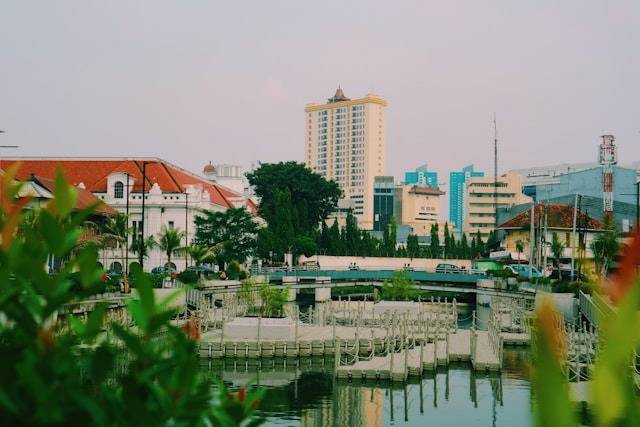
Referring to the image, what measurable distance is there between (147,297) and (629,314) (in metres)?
1.67

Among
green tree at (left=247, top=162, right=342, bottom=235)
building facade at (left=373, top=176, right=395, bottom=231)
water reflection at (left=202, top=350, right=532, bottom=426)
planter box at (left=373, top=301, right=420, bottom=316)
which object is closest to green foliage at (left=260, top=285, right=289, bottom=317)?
water reflection at (left=202, top=350, right=532, bottom=426)

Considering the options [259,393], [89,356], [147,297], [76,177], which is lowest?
[259,393]

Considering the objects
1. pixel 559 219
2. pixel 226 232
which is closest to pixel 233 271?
pixel 226 232

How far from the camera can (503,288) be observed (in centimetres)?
→ 6925

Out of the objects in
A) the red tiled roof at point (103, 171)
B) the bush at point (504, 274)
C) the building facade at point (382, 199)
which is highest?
the building facade at point (382, 199)

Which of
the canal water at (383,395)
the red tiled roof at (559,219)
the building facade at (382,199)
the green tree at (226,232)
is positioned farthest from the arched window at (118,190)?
the building facade at (382,199)

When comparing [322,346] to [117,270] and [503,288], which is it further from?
[117,270]

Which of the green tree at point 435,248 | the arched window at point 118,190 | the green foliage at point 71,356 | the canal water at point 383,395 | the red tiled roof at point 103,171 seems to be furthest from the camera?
the green tree at point 435,248

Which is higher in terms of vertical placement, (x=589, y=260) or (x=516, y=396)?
(x=589, y=260)

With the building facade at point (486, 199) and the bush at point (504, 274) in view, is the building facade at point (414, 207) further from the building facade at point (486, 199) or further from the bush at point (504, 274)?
the bush at point (504, 274)

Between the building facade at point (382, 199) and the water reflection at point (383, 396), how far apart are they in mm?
152685

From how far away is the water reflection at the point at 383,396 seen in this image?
27.1 metres

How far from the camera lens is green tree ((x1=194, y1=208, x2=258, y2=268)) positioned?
7494 centimetres

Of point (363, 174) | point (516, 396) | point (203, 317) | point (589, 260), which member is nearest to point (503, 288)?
point (203, 317)
